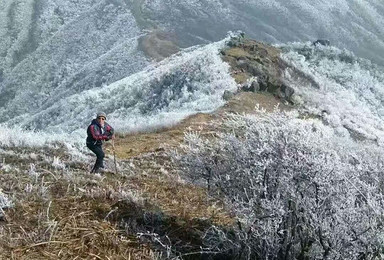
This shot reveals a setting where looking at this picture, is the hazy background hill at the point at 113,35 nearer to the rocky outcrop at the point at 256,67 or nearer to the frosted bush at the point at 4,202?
the rocky outcrop at the point at 256,67

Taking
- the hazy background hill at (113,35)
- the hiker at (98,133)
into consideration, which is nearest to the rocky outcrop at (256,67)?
the hazy background hill at (113,35)

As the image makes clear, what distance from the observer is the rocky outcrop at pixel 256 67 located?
26.5 m

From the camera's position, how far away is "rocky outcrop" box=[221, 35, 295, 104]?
26.5m

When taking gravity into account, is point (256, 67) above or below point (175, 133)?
below

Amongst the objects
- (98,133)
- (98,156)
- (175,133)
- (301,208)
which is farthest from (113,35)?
(301,208)

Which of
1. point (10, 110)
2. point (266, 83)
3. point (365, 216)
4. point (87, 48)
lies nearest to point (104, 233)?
point (365, 216)

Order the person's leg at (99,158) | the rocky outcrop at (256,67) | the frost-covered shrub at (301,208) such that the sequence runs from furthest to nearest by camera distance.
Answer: the rocky outcrop at (256,67) < the person's leg at (99,158) < the frost-covered shrub at (301,208)

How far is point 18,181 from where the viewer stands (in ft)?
21.9

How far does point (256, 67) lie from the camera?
29219 mm

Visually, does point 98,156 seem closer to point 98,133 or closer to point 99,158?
point 99,158

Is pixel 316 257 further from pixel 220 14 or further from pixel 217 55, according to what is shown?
pixel 220 14

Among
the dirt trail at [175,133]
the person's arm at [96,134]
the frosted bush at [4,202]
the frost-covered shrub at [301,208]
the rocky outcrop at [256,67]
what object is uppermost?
the frost-covered shrub at [301,208]

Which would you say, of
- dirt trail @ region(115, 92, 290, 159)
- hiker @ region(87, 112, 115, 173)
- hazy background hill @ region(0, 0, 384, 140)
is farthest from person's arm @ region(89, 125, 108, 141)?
hazy background hill @ region(0, 0, 384, 140)

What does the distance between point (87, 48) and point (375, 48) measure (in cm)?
4266
